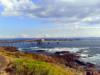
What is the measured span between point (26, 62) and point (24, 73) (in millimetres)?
1762

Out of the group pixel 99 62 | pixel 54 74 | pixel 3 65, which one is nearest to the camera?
pixel 54 74

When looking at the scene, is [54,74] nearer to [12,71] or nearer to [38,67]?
[38,67]

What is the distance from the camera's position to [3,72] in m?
18.6

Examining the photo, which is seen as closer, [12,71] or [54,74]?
[54,74]

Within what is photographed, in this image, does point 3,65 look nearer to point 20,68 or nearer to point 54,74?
point 20,68

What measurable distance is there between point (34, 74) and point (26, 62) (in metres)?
2.16

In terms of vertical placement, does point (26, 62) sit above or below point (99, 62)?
above

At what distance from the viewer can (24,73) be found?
1856cm

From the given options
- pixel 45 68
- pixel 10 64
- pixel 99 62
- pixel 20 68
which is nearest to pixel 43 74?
pixel 45 68

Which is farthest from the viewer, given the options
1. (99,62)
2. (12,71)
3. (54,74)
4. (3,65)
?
(99,62)

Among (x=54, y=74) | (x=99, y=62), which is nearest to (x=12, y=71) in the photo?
(x=54, y=74)

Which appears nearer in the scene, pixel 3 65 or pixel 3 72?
pixel 3 72

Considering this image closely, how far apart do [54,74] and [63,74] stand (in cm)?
97

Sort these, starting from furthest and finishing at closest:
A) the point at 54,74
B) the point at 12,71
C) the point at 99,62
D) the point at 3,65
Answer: the point at 99,62 → the point at 3,65 → the point at 12,71 → the point at 54,74
